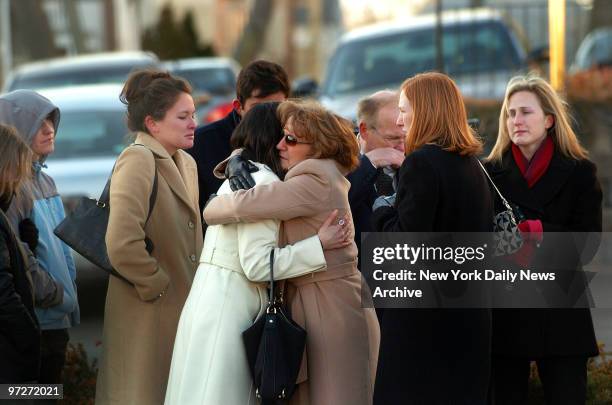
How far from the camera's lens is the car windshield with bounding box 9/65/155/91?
51.2 ft

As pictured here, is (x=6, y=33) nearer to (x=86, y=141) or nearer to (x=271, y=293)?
(x=86, y=141)

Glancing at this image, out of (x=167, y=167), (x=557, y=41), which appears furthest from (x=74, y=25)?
(x=167, y=167)

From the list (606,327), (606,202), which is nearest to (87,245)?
(606,327)

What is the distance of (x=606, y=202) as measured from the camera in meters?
11.8

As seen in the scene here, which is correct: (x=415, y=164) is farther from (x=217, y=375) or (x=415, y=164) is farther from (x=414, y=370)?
(x=217, y=375)

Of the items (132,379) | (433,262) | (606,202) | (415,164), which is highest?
(415,164)

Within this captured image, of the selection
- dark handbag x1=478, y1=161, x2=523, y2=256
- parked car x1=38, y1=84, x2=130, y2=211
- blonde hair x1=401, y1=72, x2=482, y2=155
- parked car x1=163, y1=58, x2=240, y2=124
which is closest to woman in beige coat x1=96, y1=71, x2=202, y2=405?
blonde hair x1=401, y1=72, x2=482, y2=155

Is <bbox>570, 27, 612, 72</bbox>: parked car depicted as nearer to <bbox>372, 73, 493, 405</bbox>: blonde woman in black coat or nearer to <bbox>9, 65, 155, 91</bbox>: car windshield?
<bbox>9, 65, 155, 91</bbox>: car windshield

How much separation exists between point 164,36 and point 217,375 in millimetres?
30222

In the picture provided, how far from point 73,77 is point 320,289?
1126cm

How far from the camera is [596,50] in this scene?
59.1 ft

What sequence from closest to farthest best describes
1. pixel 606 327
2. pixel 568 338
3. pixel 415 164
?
pixel 415 164 → pixel 568 338 → pixel 606 327

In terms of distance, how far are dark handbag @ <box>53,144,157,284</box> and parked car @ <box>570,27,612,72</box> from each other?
1144cm

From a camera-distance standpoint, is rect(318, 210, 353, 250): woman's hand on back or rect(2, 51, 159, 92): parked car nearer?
rect(318, 210, 353, 250): woman's hand on back
